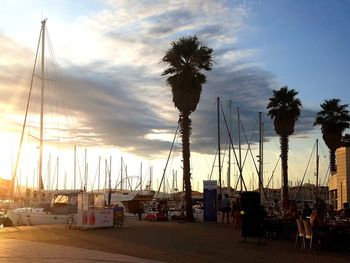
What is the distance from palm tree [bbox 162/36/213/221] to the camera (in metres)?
36.4

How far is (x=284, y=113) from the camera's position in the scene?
46906 millimetres

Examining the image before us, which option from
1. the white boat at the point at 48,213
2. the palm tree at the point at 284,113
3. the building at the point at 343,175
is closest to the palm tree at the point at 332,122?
the palm tree at the point at 284,113

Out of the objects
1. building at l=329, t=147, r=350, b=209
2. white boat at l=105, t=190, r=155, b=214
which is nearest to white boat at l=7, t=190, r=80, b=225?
white boat at l=105, t=190, r=155, b=214

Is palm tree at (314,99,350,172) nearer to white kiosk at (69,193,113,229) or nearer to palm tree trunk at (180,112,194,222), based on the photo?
palm tree trunk at (180,112,194,222)

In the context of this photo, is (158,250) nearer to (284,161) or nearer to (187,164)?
(187,164)

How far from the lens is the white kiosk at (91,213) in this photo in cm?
2778

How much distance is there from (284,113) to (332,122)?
20.1ft

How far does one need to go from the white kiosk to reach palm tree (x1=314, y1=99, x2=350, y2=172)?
27336mm

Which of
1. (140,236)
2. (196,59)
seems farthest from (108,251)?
(196,59)

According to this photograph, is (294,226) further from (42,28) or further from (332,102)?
(332,102)

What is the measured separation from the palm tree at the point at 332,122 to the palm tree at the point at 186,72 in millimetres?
18149

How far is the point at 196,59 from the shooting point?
36812 millimetres

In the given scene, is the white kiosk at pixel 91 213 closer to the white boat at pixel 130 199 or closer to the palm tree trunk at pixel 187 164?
the palm tree trunk at pixel 187 164

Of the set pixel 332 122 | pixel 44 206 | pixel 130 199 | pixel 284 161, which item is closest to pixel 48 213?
pixel 44 206
